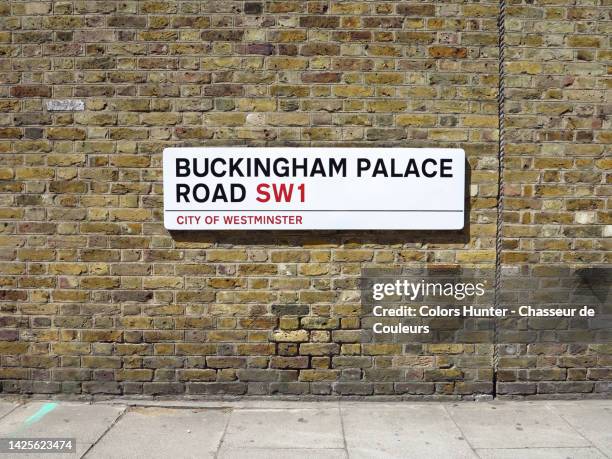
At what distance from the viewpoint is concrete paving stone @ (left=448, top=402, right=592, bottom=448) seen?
3559mm

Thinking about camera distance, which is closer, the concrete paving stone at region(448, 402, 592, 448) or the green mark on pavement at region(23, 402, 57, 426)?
the concrete paving stone at region(448, 402, 592, 448)

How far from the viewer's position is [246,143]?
4094 millimetres

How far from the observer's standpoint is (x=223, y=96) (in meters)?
4.08

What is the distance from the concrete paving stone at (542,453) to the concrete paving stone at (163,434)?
1803 mm

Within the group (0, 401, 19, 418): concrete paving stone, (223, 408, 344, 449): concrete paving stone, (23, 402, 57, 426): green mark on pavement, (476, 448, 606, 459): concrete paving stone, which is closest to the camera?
(476, 448, 606, 459): concrete paving stone

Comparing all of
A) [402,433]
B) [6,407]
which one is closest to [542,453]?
[402,433]

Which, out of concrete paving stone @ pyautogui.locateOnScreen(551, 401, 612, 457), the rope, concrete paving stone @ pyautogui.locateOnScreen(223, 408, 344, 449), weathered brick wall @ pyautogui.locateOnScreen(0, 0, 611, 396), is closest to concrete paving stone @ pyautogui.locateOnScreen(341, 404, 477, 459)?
concrete paving stone @ pyautogui.locateOnScreen(223, 408, 344, 449)

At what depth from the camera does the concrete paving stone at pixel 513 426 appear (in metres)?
3.56

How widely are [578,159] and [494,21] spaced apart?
127 centimetres

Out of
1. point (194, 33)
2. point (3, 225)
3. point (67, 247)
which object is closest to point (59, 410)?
point (67, 247)

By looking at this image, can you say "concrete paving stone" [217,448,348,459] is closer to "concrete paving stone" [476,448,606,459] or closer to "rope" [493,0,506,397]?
"concrete paving stone" [476,448,606,459]

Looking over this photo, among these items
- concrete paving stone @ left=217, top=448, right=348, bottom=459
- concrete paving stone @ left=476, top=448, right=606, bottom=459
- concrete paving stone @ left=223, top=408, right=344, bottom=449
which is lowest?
concrete paving stone @ left=223, top=408, right=344, bottom=449

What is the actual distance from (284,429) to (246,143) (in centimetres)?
216

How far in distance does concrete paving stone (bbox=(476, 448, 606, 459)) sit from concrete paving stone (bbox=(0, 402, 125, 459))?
263 centimetres
